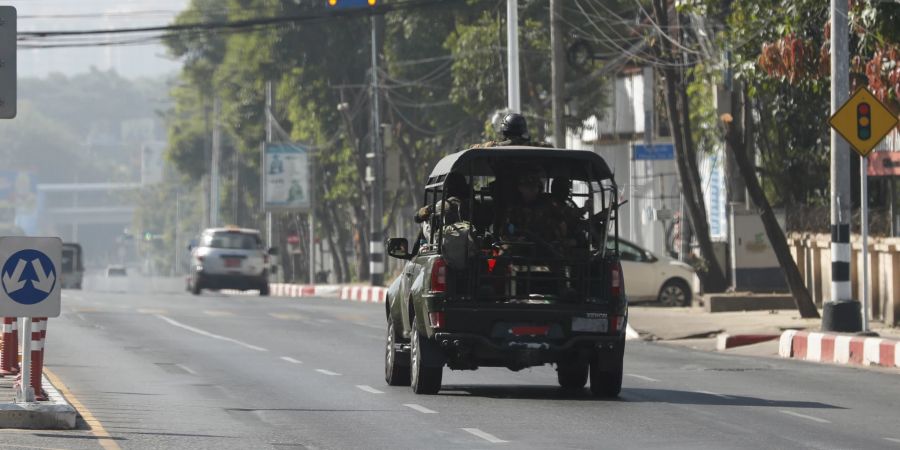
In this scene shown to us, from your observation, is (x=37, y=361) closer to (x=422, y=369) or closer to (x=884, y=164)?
(x=422, y=369)

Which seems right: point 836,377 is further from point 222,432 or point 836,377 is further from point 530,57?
point 530,57

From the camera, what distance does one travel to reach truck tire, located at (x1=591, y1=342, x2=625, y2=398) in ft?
56.0

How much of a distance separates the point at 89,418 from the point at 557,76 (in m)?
21.9

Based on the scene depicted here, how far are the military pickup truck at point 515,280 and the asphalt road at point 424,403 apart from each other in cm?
45

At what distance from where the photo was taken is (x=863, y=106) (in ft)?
79.6

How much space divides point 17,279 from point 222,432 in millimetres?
2102

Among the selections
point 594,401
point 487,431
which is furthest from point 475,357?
point 487,431

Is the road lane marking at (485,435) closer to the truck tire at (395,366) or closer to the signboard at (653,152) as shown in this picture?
the truck tire at (395,366)

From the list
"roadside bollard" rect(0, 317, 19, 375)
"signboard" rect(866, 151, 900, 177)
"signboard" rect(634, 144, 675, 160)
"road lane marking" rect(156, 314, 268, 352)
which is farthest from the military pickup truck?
"signboard" rect(634, 144, 675, 160)

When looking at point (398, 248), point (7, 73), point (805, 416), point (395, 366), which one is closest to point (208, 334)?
point (395, 366)

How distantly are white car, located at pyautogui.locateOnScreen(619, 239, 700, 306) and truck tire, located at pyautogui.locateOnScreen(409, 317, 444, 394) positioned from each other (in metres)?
20.7

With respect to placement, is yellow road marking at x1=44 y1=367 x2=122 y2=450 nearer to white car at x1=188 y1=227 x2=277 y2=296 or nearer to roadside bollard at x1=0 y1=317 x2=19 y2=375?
roadside bollard at x1=0 y1=317 x2=19 y2=375

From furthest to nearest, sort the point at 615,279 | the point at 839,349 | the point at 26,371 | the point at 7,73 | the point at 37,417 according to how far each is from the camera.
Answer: the point at 839,349 → the point at 615,279 → the point at 7,73 → the point at 26,371 → the point at 37,417

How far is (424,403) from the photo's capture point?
16688 millimetres
